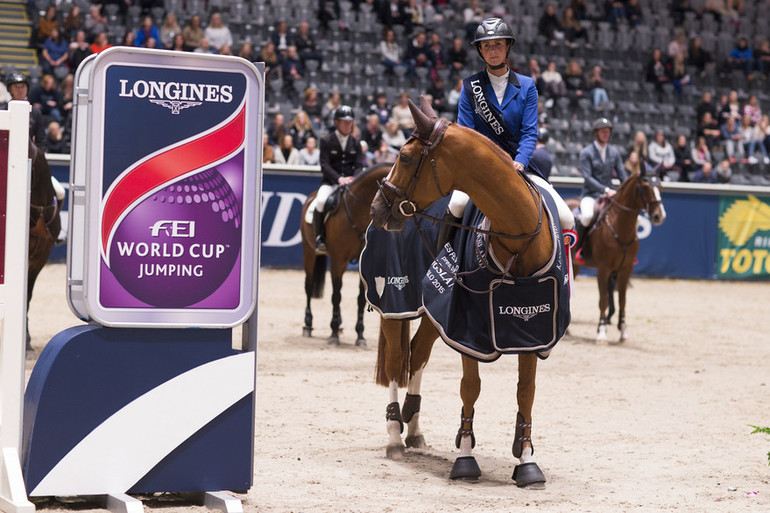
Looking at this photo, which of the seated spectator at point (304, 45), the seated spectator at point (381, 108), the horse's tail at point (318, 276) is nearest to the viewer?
the horse's tail at point (318, 276)

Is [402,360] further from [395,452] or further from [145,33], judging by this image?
A: [145,33]

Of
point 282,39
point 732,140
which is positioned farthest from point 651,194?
point 732,140

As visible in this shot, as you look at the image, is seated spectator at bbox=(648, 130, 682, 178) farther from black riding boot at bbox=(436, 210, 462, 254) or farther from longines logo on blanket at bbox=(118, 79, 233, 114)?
longines logo on blanket at bbox=(118, 79, 233, 114)

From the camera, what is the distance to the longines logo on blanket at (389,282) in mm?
6336

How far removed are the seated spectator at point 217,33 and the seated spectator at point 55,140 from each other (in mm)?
3932

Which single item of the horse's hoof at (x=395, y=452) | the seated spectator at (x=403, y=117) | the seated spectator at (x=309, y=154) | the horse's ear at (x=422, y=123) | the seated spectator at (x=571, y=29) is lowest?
the horse's hoof at (x=395, y=452)

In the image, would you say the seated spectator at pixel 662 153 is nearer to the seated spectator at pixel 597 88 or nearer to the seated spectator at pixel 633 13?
the seated spectator at pixel 597 88

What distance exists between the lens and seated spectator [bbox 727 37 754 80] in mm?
24797

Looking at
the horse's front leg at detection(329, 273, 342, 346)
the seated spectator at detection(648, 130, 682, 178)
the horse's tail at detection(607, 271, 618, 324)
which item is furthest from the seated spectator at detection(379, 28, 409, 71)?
the horse's front leg at detection(329, 273, 342, 346)

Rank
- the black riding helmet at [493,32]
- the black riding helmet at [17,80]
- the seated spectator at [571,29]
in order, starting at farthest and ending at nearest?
the seated spectator at [571,29] < the black riding helmet at [17,80] < the black riding helmet at [493,32]

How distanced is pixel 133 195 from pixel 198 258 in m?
0.41

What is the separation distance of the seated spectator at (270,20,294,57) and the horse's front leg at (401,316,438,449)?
14114mm

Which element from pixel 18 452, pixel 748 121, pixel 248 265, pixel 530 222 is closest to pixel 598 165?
pixel 530 222

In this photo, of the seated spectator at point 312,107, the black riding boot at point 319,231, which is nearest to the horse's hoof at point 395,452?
the black riding boot at point 319,231
